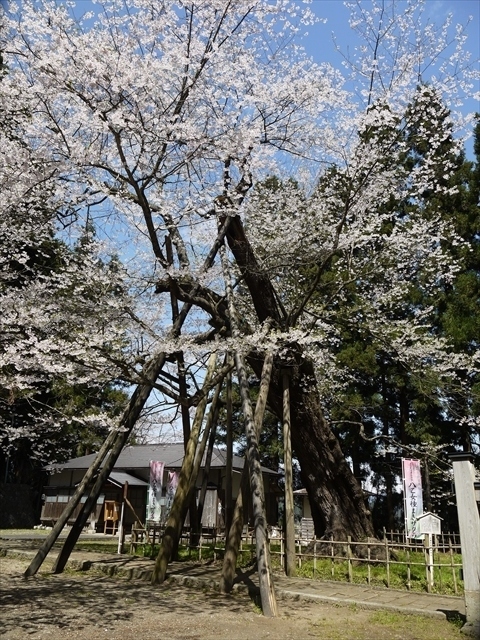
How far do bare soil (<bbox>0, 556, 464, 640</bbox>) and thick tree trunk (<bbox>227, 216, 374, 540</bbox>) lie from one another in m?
3.62

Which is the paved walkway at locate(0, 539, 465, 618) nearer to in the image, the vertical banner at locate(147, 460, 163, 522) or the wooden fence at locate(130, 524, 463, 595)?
the wooden fence at locate(130, 524, 463, 595)

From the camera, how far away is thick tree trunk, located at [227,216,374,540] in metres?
9.99

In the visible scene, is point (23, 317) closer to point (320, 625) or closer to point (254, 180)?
point (254, 180)

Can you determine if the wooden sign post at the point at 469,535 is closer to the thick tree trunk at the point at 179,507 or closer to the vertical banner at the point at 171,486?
the thick tree trunk at the point at 179,507

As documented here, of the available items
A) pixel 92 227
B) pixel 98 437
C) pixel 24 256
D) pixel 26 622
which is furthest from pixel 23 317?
pixel 98 437

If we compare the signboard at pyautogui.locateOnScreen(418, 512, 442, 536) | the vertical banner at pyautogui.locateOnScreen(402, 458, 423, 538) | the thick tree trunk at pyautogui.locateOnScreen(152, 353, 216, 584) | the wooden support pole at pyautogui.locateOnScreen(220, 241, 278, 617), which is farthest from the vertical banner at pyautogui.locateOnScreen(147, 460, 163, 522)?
the signboard at pyautogui.locateOnScreen(418, 512, 442, 536)

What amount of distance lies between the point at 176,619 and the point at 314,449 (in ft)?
16.9

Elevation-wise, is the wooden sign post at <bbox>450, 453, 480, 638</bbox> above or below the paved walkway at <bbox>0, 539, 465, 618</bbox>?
above

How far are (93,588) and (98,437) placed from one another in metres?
16.9

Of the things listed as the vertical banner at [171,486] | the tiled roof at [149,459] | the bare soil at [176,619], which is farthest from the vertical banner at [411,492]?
the tiled roof at [149,459]

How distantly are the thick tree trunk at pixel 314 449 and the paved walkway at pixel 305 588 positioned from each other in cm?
224

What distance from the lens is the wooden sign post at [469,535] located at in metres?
5.44

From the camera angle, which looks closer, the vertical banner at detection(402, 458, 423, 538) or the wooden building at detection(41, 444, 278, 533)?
the vertical banner at detection(402, 458, 423, 538)

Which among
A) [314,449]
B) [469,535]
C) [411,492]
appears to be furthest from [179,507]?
[411,492]
